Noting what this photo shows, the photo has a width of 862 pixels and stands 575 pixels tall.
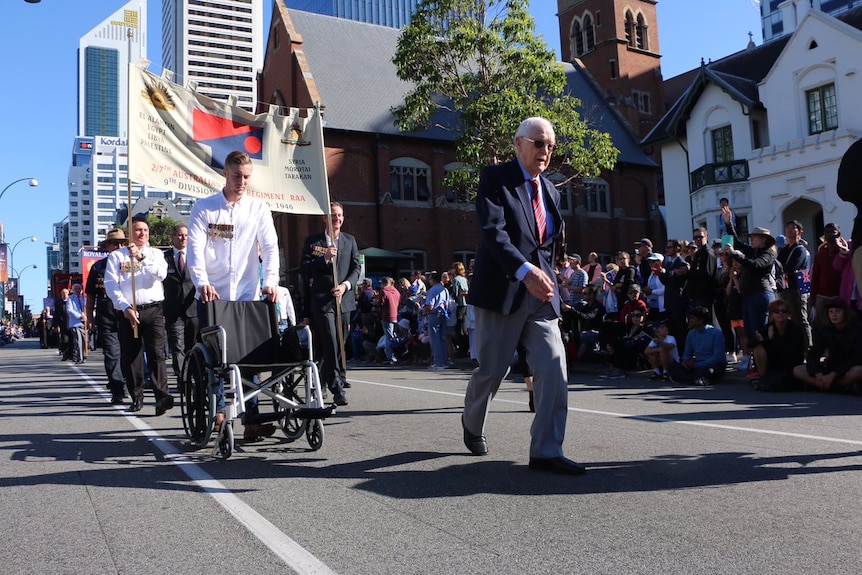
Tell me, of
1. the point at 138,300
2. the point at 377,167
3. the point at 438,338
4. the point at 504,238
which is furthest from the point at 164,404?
the point at 377,167

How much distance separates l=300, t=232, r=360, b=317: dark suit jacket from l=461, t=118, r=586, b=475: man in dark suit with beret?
3744 mm

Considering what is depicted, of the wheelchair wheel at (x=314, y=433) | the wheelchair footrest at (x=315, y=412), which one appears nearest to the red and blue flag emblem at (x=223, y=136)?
the wheelchair wheel at (x=314, y=433)

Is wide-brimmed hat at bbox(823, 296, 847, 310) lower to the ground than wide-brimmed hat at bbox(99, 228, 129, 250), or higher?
lower

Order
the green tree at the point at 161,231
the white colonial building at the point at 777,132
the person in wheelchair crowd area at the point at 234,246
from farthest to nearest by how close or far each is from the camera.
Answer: the green tree at the point at 161,231, the white colonial building at the point at 777,132, the person in wheelchair crowd area at the point at 234,246

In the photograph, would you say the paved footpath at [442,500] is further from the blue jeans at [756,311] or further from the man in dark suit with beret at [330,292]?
the blue jeans at [756,311]

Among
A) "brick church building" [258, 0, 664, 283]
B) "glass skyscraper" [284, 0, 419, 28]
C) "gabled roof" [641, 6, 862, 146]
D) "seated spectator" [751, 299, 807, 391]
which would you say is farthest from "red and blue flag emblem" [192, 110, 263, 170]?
"glass skyscraper" [284, 0, 419, 28]

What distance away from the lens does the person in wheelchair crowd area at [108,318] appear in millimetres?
9992

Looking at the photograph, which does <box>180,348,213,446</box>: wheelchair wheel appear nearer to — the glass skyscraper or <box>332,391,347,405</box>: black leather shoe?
<box>332,391,347,405</box>: black leather shoe

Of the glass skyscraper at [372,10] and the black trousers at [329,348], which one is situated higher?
the glass skyscraper at [372,10]

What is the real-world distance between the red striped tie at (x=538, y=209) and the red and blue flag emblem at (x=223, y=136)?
5359 millimetres

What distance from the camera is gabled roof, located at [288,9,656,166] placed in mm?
39344

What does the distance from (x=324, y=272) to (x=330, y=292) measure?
25 centimetres

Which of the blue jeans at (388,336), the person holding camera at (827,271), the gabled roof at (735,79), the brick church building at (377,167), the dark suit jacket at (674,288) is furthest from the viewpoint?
the brick church building at (377,167)

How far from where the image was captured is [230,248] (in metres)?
6.32
